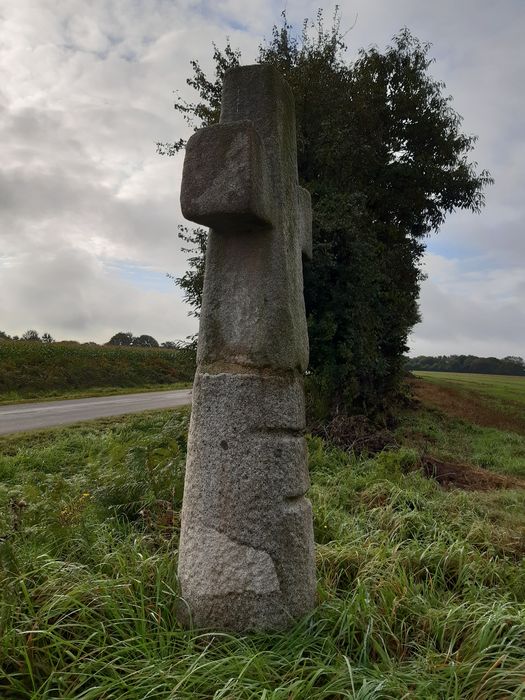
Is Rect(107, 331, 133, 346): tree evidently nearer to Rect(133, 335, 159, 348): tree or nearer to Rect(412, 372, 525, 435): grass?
Rect(133, 335, 159, 348): tree

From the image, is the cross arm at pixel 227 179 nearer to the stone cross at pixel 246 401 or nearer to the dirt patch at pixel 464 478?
the stone cross at pixel 246 401

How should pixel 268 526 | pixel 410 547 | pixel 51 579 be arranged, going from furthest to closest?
pixel 410 547 → pixel 51 579 → pixel 268 526

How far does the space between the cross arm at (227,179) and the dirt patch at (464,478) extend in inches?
215

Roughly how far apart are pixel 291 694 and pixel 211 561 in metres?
0.72

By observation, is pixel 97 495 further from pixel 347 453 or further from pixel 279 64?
pixel 279 64

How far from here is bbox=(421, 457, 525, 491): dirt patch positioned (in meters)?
7.12

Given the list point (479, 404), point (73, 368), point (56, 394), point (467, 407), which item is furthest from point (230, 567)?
point (73, 368)

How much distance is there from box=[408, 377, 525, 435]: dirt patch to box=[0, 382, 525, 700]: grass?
1146 cm

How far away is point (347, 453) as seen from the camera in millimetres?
7961

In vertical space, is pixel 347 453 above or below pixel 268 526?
below

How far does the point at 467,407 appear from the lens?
18.2m

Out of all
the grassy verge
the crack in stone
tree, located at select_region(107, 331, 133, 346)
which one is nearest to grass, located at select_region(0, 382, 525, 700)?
the crack in stone

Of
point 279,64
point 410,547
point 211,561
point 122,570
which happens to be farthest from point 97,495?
point 279,64

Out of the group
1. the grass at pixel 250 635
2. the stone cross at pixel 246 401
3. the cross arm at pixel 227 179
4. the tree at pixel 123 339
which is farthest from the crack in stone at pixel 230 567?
the tree at pixel 123 339
